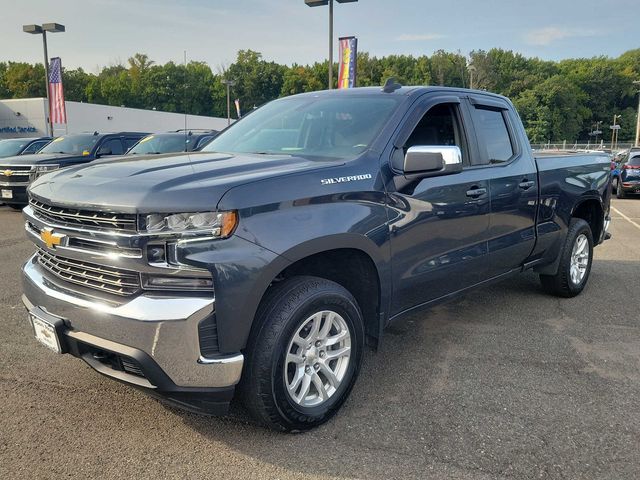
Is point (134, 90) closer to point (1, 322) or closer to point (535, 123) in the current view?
point (535, 123)

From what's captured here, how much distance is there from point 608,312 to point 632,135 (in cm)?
10202

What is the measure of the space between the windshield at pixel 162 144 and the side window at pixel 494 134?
8505mm

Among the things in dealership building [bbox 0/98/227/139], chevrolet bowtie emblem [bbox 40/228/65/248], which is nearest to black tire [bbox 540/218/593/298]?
chevrolet bowtie emblem [bbox 40/228/65/248]

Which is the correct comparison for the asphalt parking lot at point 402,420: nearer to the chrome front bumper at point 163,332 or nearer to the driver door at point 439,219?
the chrome front bumper at point 163,332

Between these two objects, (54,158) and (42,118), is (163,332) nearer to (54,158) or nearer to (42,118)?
(54,158)

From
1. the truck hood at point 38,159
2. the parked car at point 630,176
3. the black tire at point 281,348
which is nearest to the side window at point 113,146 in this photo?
the truck hood at point 38,159

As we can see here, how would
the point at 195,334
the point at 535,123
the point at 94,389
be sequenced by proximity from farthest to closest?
the point at 535,123, the point at 94,389, the point at 195,334

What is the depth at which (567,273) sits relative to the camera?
5.45m

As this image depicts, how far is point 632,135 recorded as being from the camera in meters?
92.2

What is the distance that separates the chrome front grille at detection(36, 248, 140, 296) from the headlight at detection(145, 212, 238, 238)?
0.25 metres

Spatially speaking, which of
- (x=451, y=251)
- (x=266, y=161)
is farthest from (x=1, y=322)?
(x=451, y=251)

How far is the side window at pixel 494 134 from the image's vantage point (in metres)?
4.31

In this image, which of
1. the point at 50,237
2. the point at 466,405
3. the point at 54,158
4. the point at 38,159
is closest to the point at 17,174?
the point at 38,159

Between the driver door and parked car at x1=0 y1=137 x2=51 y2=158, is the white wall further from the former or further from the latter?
the driver door
